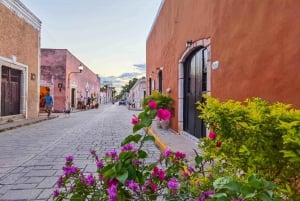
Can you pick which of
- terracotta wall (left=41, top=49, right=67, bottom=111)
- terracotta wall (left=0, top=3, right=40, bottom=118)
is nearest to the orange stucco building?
terracotta wall (left=0, top=3, right=40, bottom=118)

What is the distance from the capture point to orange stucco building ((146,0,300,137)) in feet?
10.8

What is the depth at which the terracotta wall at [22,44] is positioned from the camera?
1292cm

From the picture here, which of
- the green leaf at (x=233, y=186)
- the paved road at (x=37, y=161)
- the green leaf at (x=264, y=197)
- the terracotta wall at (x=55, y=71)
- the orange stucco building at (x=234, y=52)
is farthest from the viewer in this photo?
the terracotta wall at (x=55, y=71)

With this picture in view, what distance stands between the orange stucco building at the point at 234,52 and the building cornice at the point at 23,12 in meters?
8.02

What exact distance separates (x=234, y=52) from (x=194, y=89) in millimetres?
3502

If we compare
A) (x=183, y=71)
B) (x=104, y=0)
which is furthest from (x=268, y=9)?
(x=104, y=0)

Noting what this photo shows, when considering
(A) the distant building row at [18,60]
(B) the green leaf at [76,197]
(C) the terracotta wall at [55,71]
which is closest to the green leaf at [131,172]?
(B) the green leaf at [76,197]

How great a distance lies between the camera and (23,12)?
15.2 metres

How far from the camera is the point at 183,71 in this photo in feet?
30.7

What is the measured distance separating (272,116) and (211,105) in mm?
473

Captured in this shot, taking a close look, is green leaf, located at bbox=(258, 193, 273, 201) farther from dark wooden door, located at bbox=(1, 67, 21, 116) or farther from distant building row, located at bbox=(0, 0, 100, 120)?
dark wooden door, located at bbox=(1, 67, 21, 116)

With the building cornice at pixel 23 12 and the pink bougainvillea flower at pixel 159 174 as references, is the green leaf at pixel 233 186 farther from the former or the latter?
the building cornice at pixel 23 12

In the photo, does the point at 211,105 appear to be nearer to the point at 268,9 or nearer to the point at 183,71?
the point at 268,9

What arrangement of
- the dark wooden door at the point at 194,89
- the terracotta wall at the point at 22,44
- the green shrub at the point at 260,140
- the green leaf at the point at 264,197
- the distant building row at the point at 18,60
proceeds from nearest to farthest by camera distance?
the green leaf at the point at 264,197 → the green shrub at the point at 260,140 → the dark wooden door at the point at 194,89 → the terracotta wall at the point at 22,44 → the distant building row at the point at 18,60
